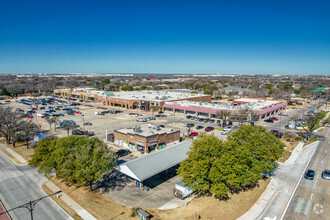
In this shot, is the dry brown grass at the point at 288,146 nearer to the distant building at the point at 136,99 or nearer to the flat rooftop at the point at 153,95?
the distant building at the point at 136,99

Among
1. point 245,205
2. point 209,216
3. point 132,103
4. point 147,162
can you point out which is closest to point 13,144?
point 147,162

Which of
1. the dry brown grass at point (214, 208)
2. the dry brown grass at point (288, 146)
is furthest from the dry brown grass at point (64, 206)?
the dry brown grass at point (288, 146)

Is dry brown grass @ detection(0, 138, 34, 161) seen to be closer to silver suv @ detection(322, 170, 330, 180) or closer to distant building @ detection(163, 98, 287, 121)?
silver suv @ detection(322, 170, 330, 180)

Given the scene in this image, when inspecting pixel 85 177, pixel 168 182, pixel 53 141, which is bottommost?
pixel 168 182

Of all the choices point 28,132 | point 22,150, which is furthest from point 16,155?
point 28,132

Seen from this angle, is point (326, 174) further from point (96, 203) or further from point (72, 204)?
point (72, 204)

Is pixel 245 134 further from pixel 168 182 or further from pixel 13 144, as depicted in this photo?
pixel 13 144
